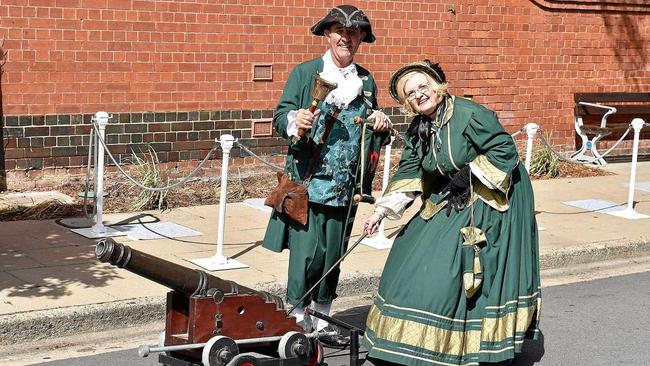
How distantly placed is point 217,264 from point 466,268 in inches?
119

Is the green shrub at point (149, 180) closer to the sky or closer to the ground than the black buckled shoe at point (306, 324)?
closer to the sky

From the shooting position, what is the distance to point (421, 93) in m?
6.07

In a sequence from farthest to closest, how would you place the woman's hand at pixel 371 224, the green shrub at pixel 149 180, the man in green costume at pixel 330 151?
1. the green shrub at pixel 149 180
2. the man in green costume at pixel 330 151
3. the woman's hand at pixel 371 224

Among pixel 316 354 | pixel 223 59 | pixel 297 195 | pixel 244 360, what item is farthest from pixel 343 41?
pixel 223 59

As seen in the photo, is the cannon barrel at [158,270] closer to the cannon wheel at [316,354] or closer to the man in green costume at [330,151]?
the cannon wheel at [316,354]

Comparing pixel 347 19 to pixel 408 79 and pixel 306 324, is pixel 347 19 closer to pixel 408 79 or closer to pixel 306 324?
pixel 408 79

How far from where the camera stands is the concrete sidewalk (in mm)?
7191

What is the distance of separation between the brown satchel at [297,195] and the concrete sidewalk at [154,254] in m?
1.45

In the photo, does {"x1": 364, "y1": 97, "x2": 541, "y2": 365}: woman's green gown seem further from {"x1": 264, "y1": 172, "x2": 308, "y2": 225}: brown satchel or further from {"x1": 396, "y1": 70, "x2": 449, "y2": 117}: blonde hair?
{"x1": 264, "y1": 172, "x2": 308, "y2": 225}: brown satchel

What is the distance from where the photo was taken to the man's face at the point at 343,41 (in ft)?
21.4

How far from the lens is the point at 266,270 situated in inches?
336

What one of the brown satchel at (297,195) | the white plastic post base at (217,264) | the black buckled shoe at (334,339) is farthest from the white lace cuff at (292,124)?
the white plastic post base at (217,264)

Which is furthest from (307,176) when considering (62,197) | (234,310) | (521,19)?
(521,19)

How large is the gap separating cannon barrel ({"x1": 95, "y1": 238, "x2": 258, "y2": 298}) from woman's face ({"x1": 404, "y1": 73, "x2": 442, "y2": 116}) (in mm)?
1397
